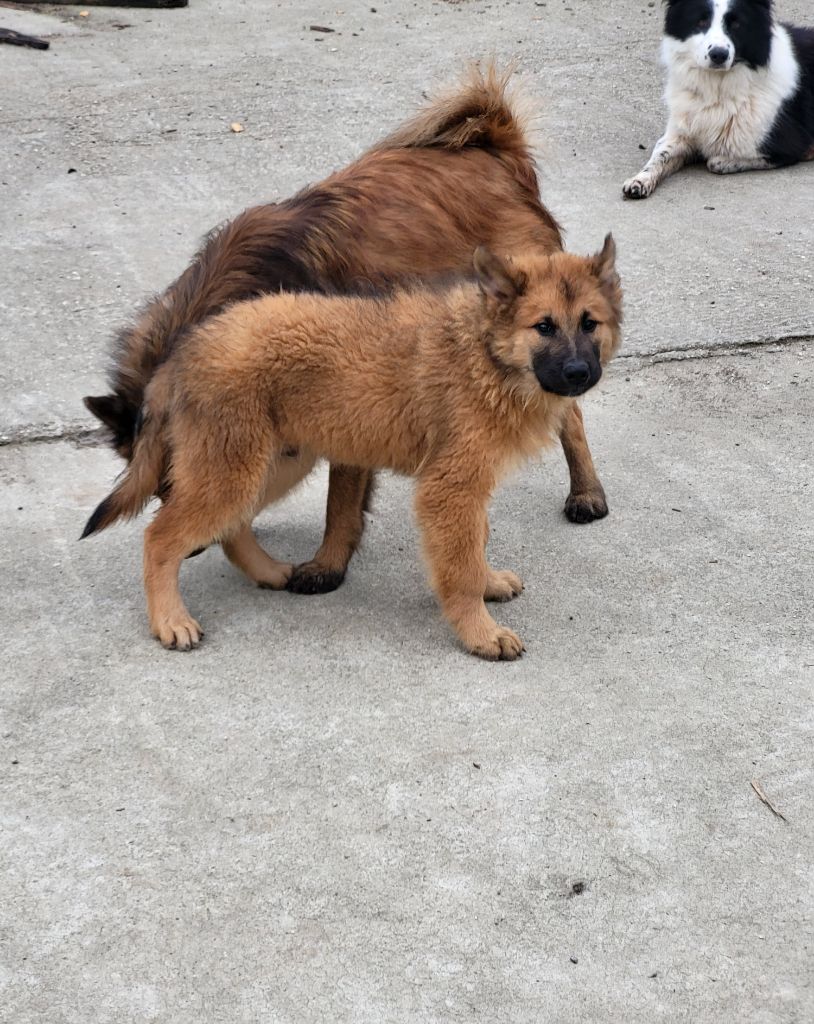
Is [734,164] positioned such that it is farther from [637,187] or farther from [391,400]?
[391,400]

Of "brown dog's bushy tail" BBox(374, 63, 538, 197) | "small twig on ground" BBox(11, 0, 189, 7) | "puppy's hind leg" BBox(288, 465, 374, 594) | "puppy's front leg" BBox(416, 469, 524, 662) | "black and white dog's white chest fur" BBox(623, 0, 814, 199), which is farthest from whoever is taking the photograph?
"small twig on ground" BBox(11, 0, 189, 7)

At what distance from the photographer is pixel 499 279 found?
4234 mm

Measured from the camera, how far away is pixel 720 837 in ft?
11.7

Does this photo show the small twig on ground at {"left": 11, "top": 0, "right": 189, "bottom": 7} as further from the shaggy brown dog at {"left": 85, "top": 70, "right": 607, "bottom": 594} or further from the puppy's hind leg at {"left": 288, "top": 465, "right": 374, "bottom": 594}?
the puppy's hind leg at {"left": 288, "top": 465, "right": 374, "bottom": 594}

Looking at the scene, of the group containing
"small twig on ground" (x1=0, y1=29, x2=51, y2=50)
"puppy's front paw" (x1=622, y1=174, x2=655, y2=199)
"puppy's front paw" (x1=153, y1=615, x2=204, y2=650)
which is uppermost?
"puppy's front paw" (x1=153, y1=615, x2=204, y2=650)

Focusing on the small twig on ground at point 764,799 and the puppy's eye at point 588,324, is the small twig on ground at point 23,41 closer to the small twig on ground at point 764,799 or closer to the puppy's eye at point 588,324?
the puppy's eye at point 588,324

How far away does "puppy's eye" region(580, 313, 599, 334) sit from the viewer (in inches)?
169

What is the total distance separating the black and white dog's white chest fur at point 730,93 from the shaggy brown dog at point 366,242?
380 centimetres

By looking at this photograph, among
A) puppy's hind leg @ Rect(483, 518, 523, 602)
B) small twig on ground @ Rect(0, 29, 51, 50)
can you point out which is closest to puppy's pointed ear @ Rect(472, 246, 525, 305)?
puppy's hind leg @ Rect(483, 518, 523, 602)

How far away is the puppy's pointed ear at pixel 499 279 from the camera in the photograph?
13.8ft

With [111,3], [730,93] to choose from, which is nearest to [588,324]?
[730,93]

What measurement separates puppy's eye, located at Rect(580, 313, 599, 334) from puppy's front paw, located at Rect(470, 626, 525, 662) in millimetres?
1005

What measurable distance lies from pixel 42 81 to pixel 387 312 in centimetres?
573

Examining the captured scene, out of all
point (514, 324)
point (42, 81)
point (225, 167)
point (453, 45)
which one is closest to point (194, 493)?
point (514, 324)
